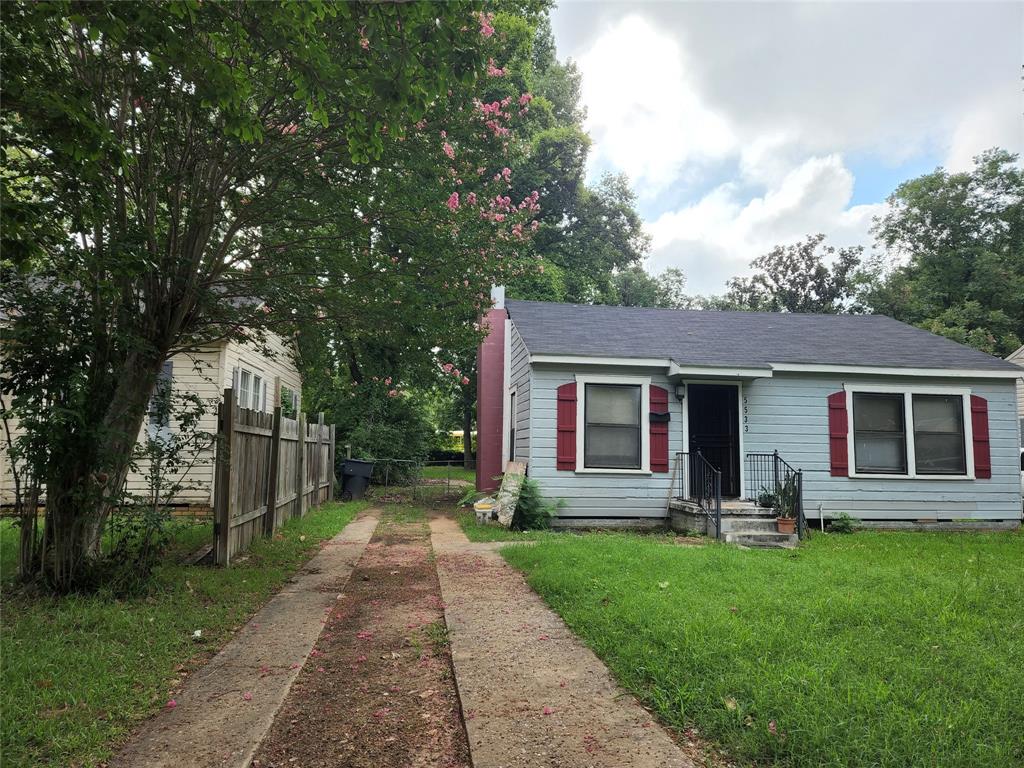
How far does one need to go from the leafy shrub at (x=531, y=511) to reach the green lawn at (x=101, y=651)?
4221 mm

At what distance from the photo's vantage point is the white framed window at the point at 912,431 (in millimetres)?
11023

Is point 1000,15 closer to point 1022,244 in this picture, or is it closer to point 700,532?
point 700,532

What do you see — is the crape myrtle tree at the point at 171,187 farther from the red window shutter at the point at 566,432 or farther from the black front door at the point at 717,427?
the black front door at the point at 717,427

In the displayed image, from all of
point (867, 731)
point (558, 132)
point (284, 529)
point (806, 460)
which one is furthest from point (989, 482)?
point (558, 132)

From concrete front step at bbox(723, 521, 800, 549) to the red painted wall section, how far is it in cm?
663

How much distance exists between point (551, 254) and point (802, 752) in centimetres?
2569

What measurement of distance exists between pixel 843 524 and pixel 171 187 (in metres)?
10.8

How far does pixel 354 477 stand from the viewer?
1514 centimetres

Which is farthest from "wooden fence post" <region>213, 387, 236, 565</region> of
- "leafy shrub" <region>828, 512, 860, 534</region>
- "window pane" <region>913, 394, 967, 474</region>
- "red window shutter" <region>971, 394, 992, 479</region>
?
"red window shutter" <region>971, 394, 992, 479</region>

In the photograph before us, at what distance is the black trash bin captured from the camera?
49.6 feet

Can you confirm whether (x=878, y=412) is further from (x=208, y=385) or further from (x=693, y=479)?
(x=208, y=385)

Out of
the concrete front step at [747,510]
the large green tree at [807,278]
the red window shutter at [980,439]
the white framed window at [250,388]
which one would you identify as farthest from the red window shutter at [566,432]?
the large green tree at [807,278]

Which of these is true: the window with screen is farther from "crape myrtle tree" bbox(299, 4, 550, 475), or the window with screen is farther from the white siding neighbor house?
the white siding neighbor house

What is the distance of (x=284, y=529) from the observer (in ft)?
30.5
